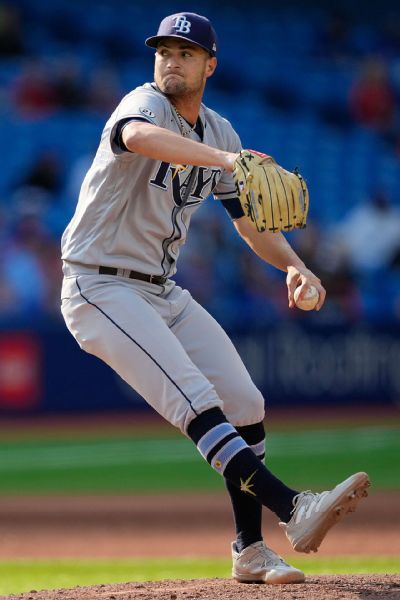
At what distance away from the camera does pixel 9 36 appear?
15.6 meters

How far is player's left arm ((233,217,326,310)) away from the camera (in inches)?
174

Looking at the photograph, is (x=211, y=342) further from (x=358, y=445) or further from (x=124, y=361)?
(x=358, y=445)

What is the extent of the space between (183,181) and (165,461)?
701 cm

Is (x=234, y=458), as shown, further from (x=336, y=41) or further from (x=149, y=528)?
(x=336, y=41)

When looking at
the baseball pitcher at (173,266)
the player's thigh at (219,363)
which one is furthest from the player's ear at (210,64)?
the player's thigh at (219,363)

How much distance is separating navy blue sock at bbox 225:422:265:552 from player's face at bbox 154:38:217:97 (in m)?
1.35

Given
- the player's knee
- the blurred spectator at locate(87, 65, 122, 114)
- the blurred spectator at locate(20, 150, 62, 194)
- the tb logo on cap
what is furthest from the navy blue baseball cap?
the blurred spectator at locate(87, 65, 122, 114)

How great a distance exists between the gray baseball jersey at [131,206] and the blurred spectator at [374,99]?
40.0 feet

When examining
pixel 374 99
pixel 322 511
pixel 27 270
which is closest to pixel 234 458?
pixel 322 511

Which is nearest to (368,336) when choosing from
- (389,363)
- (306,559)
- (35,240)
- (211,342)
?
(389,363)

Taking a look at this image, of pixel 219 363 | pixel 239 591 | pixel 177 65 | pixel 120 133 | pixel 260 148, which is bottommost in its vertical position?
pixel 239 591

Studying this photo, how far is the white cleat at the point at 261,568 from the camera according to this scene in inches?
179

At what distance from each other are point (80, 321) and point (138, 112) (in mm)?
799

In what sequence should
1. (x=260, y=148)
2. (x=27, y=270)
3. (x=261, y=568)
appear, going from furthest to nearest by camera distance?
(x=260, y=148)
(x=27, y=270)
(x=261, y=568)
